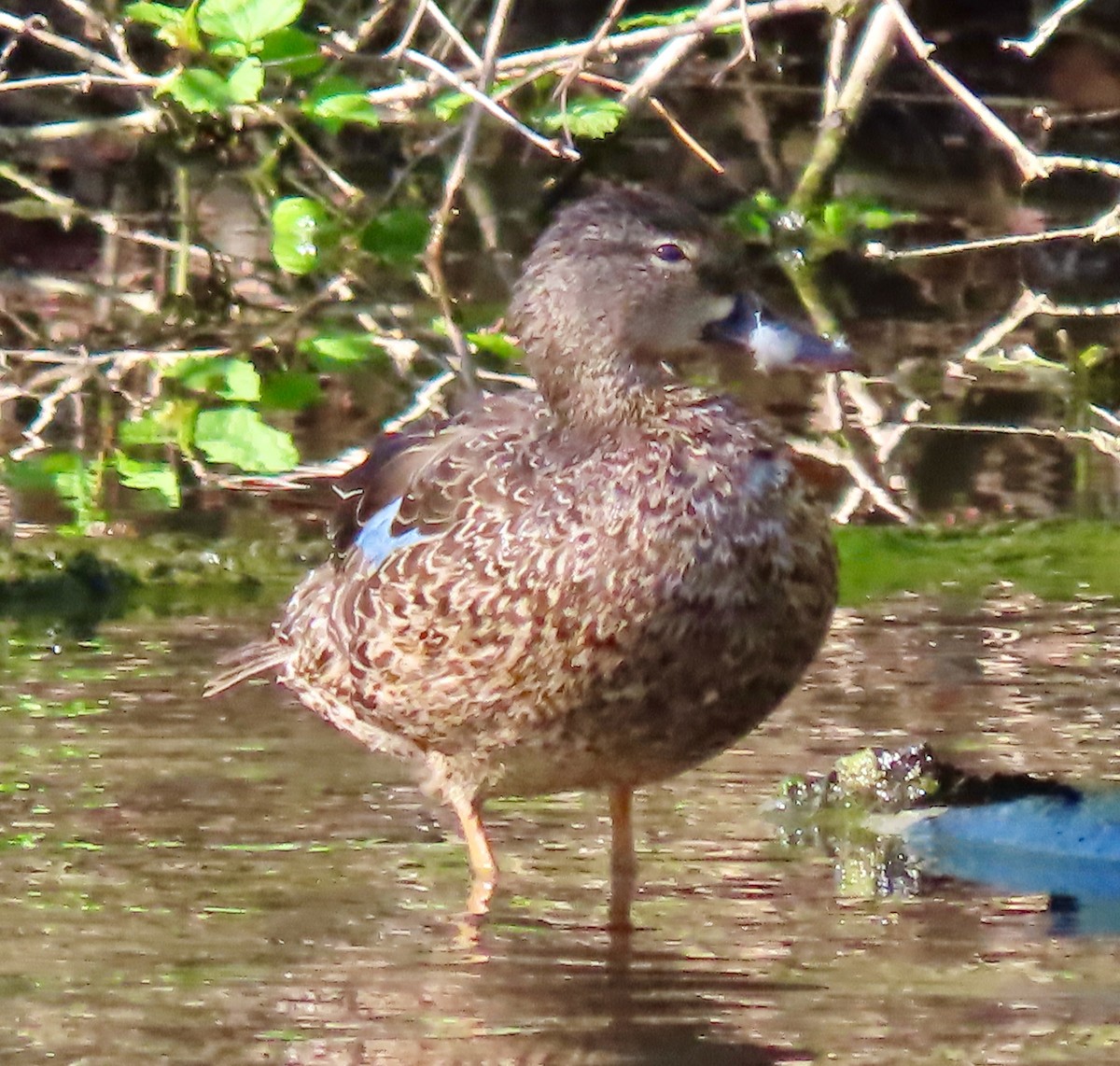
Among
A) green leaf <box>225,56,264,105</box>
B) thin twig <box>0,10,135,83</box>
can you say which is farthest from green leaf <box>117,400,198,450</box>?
thin twig <box>0,10,135,83</box>

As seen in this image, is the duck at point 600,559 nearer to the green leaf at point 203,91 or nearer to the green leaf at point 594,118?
the green leaf at point 594,118

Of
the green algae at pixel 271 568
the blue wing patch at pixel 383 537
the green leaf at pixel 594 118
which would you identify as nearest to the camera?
the blue wing patch at pixel 383 537

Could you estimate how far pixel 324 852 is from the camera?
16.6 feet

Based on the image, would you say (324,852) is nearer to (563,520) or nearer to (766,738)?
(563,520)

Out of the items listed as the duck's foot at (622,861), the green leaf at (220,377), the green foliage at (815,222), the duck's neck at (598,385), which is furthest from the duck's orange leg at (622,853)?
the green foliage at (815,222)

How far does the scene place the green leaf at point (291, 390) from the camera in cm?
905

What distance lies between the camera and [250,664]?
19.6 feet

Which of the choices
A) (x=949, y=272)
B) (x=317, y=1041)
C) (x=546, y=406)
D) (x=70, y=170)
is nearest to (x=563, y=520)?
(x=546, y=406)

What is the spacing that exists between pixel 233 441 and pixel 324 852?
138 inches

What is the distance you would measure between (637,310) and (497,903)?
1.23m

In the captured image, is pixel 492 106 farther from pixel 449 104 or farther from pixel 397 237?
pixel 397 237

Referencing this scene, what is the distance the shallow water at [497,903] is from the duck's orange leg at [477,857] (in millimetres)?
42

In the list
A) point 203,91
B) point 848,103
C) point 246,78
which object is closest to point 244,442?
point 246,78

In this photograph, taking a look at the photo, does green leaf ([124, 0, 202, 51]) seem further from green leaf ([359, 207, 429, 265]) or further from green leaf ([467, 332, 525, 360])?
green leaf ([359, 207, 429, 265])
